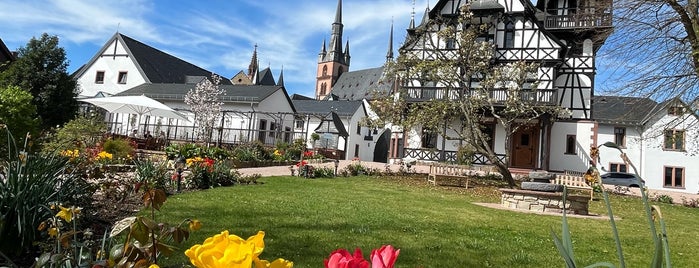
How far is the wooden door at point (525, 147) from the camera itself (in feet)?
83.5

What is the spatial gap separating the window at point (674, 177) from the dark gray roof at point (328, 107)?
77.7 ft

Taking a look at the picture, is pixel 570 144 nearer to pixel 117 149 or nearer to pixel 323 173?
pixel 323 173

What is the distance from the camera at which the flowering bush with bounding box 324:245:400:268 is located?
81cm

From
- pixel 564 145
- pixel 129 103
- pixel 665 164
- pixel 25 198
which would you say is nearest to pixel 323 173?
pixel 129 103

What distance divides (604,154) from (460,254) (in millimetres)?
29306

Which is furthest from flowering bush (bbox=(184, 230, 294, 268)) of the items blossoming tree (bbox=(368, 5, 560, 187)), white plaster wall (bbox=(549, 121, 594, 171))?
white plaster wall (bbox=(549, 121, 594, 171))

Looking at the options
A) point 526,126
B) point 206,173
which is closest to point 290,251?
point 206,173

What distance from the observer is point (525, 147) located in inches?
1016

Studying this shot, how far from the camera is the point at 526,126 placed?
2523 cm

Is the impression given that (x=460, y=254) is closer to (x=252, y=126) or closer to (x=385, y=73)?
(x=385, y=73)

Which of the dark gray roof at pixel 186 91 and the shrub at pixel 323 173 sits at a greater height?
the dark gray roof at pixel 186 91

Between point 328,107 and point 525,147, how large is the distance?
2182 centimetres

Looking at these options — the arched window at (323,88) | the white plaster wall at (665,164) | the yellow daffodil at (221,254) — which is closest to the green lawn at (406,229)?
the yellow daffodil at (221,254)

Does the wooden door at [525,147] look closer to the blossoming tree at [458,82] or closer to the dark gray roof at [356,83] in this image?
the blossoming tree at [458,82]
